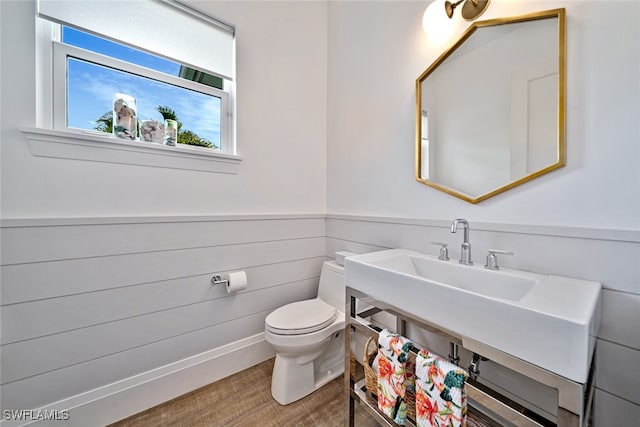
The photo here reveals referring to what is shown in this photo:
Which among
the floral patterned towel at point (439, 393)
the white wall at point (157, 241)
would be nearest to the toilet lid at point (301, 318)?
the white wall at point (157, 241)

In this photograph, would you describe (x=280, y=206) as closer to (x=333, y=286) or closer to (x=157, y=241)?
(x=333, y=286)

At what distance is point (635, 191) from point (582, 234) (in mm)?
194

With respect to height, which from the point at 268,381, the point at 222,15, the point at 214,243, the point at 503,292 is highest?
the point at 222,15

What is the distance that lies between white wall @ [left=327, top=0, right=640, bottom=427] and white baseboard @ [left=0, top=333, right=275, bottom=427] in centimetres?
123

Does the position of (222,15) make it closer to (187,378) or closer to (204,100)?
(204,100)

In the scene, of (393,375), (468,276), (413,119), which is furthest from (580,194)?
(393,375)

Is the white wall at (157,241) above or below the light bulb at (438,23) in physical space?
below

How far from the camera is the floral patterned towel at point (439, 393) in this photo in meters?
0.76

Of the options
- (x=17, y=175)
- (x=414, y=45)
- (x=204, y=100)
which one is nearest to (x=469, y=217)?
(x=414, y=45)

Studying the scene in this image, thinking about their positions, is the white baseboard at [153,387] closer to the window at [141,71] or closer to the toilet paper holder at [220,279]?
the toilet paper holder at [220,279]

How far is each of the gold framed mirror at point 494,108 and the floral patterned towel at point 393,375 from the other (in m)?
0.77

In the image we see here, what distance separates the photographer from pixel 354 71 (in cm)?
185

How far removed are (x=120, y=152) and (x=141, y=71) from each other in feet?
1.69

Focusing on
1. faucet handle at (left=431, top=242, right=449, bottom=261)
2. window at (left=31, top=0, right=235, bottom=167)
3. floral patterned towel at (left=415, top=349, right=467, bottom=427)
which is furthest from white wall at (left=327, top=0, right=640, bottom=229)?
window at (left=31, top=0, right=235, bottom=167)
